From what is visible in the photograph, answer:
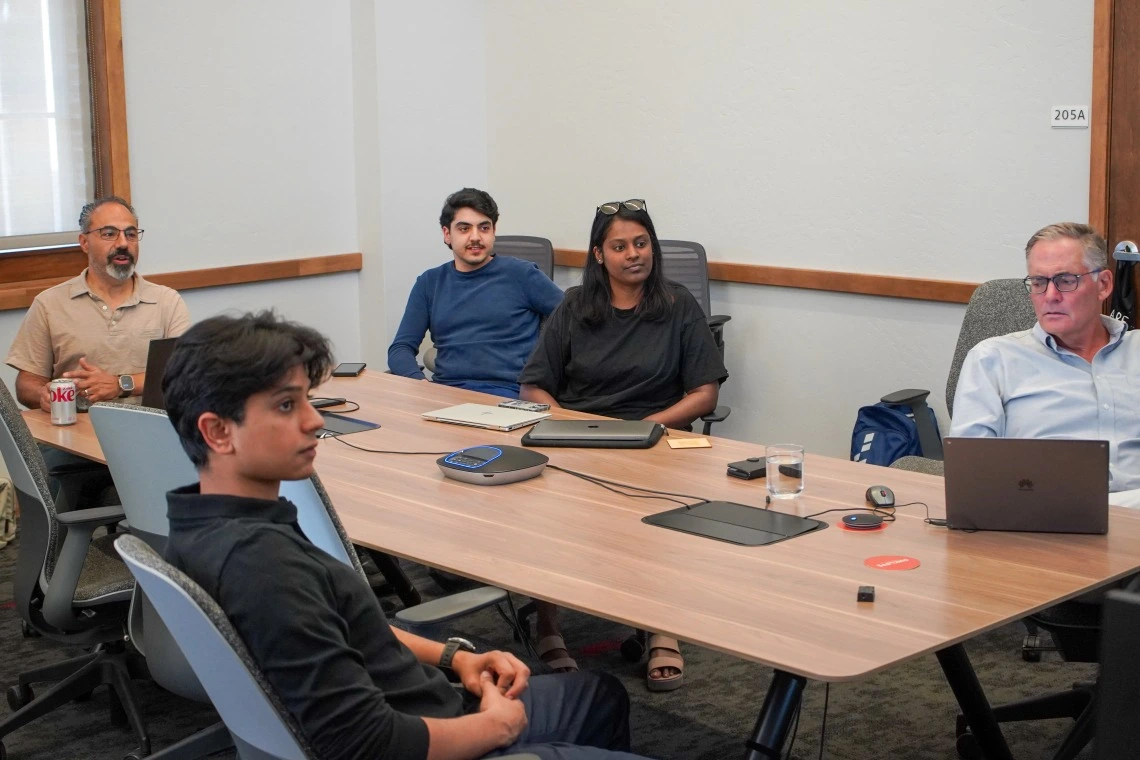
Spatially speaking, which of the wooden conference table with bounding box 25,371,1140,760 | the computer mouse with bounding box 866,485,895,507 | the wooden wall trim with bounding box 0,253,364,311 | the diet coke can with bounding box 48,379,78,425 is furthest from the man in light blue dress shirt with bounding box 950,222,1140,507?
the wooden wall trim with bounding box 0,253,364,311

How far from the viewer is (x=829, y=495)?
274 centimetres

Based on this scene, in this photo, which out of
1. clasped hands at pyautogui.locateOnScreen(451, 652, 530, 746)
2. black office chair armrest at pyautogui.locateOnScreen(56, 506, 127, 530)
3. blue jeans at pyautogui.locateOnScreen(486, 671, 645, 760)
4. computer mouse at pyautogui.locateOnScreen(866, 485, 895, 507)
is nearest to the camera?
clasped hands at pyautogui.locateOnScreen(451, 652, 530, 746)

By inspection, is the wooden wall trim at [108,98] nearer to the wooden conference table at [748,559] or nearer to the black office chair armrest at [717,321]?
the wooden conference table at [748,559]

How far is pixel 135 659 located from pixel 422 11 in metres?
3.66

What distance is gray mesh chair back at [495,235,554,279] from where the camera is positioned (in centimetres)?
561

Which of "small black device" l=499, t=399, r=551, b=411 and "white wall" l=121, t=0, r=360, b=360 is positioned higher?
"white wall" l=121, t=0, r=360, b=360

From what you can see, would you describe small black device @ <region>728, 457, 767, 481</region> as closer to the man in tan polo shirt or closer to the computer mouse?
the computer mouse

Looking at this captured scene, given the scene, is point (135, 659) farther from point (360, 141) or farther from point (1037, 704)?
point (360, 141)

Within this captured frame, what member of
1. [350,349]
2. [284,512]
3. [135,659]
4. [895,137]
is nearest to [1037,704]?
[284,512]

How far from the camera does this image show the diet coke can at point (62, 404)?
139 inches

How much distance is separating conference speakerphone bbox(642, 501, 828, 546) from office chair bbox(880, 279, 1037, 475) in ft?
4.02

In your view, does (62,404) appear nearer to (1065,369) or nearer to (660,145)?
(1065,369)

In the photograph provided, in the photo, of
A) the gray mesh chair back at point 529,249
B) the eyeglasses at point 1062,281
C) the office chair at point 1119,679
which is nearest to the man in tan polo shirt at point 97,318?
the gray mesh chair back at point 529,249

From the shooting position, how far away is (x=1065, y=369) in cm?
314
